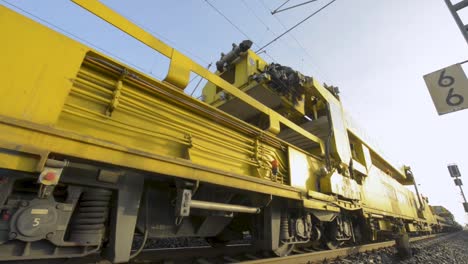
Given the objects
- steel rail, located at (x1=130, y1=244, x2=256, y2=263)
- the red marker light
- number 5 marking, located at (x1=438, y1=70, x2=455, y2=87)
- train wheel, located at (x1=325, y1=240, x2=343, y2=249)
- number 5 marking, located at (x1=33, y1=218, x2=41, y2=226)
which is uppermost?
number 5 marking, located at (x1=438, y1=70, x2=455, y2=87)

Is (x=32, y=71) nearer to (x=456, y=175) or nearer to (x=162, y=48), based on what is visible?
(x=162, y=48)

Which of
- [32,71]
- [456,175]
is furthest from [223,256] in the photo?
[456,175]

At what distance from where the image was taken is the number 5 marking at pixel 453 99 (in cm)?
430

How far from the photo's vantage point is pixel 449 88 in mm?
4492

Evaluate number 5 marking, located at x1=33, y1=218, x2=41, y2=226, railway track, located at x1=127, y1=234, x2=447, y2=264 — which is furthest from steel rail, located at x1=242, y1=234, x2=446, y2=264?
number 5 marking, located at x1=33, y1=218, x2=41, y2=226

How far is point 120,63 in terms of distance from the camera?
85.0 inches

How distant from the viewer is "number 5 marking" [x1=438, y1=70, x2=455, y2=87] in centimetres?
451

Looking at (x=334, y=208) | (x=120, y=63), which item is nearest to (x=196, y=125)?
(x=120, y=63)

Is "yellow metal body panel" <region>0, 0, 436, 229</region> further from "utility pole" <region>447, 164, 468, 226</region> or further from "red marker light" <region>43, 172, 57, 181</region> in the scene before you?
"utility pole" <region>447, 164, 468, 226</region>

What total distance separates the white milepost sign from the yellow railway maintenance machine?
102 inches

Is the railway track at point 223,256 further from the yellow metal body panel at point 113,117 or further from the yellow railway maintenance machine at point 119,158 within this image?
the yellow metal body panel at point 113,117

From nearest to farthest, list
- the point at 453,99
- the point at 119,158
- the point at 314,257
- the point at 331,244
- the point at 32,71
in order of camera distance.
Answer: the point at 32,71 → the point at 119,158 → the point at 314,257 → the point at 453,99 → the point at 331,244

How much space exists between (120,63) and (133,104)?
404mm

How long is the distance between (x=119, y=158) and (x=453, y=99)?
569cm
